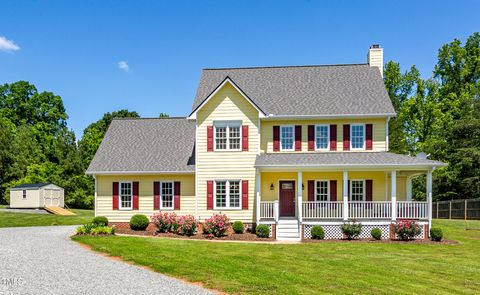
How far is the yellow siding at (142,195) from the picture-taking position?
24375mm

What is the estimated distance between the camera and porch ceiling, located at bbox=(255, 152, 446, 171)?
20.8 meters

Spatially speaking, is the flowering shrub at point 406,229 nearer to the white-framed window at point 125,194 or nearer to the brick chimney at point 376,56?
the brick chimney at point 376,56

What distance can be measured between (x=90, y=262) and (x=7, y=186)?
1806 inches

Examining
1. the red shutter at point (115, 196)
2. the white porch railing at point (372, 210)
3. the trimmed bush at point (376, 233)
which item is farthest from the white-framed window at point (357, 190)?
the red shutter at point (115, 196)

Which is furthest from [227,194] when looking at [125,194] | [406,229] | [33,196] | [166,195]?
[33,196]

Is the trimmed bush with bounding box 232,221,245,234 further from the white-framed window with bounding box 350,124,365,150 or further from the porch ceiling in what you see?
the white-framed window with bounding box 350,124,365,150

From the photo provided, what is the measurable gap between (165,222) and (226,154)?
4855 millimetres

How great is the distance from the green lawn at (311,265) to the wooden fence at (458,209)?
652 inches

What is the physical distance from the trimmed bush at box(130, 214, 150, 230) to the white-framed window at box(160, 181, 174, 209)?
135cm

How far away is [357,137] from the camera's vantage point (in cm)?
2394

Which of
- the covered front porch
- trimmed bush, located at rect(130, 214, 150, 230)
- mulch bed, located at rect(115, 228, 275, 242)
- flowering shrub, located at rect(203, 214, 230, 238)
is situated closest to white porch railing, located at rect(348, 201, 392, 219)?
the covered front porch

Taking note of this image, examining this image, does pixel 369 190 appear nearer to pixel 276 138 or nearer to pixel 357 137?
pixel 357 137

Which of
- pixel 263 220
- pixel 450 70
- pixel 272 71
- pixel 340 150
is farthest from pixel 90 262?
pixel 450 70

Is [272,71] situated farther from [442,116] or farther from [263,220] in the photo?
[442,116]
